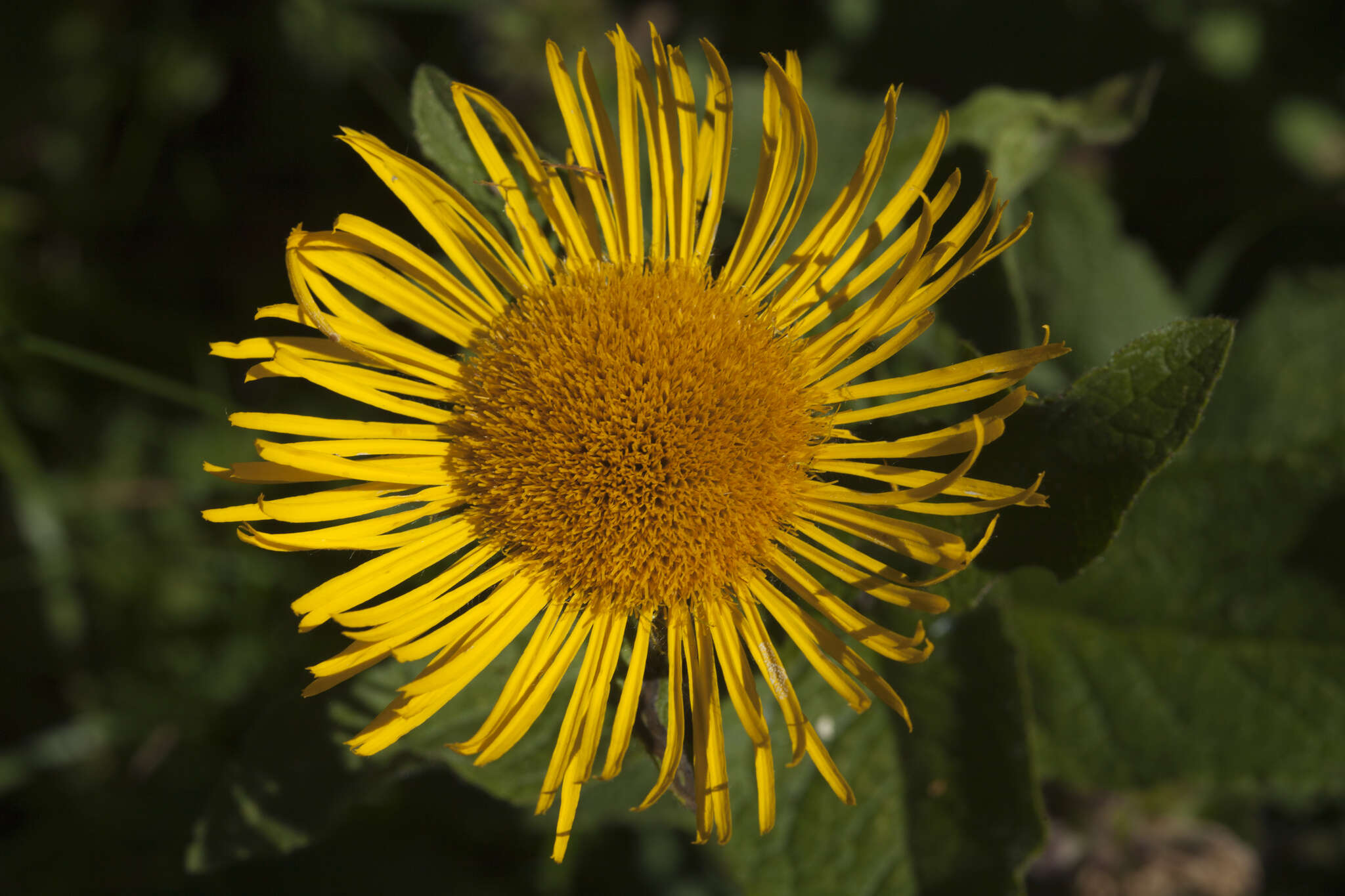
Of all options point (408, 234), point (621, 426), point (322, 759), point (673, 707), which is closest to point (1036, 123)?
point (621, 426)

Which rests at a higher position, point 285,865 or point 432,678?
point 432,678

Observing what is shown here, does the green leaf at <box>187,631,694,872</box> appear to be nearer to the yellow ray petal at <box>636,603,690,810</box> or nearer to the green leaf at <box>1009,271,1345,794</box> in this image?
the yellow ray petal at <box>636,603,690,810</box>

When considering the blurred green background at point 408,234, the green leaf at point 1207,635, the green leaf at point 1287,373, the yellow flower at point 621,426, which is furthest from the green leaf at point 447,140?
the green leaf at point 1287,373

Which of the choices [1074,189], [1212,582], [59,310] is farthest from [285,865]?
[1074,189]

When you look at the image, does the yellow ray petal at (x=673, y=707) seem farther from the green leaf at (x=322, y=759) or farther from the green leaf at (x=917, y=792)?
the green leaf at (x=917, y=792)

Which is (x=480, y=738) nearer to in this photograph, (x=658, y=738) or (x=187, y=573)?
(x=658, y=738)

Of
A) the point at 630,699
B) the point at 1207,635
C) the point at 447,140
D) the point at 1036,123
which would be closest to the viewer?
the point at 630,699

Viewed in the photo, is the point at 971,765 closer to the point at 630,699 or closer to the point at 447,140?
the point at 630,699
